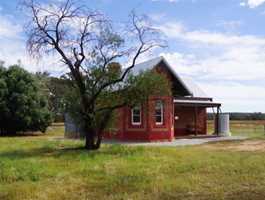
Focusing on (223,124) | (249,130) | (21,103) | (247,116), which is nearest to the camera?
(223,124)

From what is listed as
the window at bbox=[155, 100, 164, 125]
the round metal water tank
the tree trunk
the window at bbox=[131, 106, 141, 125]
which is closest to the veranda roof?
the round metal water tank

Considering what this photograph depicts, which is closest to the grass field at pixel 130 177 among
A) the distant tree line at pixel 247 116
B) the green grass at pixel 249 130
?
the green grass at pixel 249 130

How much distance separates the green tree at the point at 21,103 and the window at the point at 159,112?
1573 cm

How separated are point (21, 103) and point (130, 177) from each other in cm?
3070

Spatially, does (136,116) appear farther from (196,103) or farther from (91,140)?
(91,140)

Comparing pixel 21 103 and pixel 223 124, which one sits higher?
pixel 21 103

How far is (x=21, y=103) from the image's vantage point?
135 ft

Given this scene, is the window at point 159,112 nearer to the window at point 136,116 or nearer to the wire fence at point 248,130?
the window at point 136,116

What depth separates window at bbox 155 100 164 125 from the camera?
99.0 feet

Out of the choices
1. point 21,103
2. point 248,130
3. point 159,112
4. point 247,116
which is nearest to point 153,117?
point 159,112

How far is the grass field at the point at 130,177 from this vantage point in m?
9.95

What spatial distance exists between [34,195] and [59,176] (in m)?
2.67

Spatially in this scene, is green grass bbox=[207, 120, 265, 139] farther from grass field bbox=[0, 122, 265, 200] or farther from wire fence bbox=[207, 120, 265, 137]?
grass field bbox=[0, 122, 265, 200]

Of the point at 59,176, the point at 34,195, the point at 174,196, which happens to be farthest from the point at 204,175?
the point at 34,195
